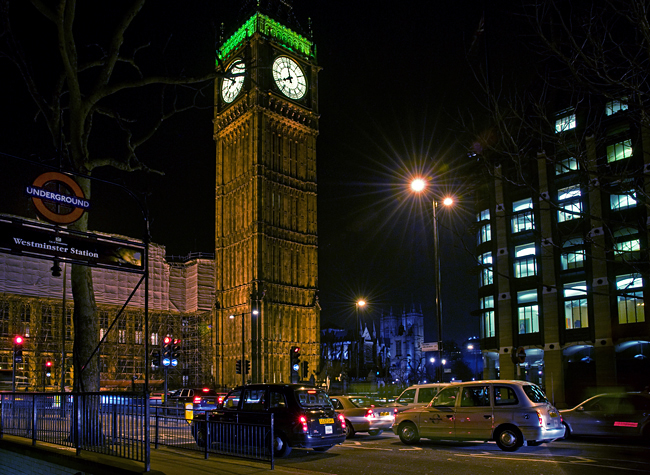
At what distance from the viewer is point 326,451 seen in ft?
50.7

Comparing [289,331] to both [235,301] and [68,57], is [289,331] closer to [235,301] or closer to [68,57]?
[235,301]

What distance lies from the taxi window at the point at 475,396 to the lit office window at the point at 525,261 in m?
35.8

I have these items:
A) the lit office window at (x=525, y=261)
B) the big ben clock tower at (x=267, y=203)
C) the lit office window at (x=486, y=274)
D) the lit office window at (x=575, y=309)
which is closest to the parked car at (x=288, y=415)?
the lit office window at (x=575, y=309)

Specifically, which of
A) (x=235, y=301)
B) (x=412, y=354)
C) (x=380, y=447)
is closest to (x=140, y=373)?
(x=235, y=301)

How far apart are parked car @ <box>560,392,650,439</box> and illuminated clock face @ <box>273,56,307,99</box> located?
205ft

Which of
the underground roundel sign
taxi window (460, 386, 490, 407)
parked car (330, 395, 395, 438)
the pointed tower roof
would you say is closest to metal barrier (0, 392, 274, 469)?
the underground roundel sign

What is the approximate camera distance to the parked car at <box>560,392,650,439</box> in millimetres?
17486

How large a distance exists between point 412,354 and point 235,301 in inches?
4535

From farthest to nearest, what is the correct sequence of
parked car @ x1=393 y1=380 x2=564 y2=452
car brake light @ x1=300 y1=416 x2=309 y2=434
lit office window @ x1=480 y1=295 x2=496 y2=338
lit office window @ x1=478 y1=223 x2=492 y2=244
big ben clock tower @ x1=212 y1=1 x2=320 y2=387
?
1. big ben clock tower @ x1=212 y1=1 x2=320 y2=387
2. lit office window @ x1=478 y1=223 x2=492 y2=244
3. lit office window @ x1=480 y1=295 x2=496 y2=338
4. parked car @ x1=393 y1=380 x2=564 y2=452
5. car brake light @ x1=300 y1=416 x2=309 y2=434

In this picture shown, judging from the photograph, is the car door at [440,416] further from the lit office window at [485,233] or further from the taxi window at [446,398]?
the lit office window at [485,233]

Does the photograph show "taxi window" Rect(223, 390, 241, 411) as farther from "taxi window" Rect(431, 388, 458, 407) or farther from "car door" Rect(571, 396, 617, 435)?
"car door" Rect(571, 396, 617, 435)

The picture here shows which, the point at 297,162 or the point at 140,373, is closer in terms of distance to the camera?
the point at 140,373

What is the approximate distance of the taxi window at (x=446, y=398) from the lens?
16.1m

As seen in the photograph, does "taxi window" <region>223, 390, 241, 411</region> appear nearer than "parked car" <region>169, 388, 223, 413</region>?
Yes
